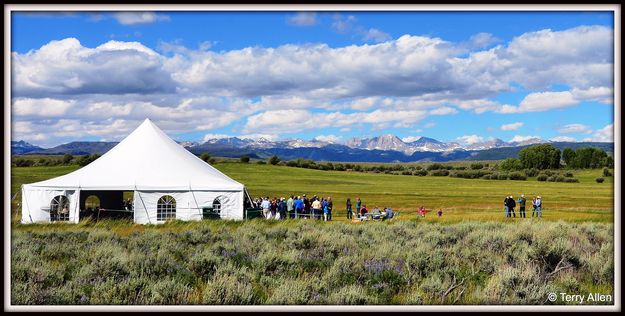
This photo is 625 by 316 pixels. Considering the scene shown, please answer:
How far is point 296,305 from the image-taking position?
7.88 meters

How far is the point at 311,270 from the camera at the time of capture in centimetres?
1023

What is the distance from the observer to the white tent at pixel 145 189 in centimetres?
2305

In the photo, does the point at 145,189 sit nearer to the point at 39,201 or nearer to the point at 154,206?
the point at 154,206

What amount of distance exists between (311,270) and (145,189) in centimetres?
1458

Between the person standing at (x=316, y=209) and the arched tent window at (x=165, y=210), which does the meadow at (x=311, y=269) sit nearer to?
the arched tent window at (x=165, y=210)

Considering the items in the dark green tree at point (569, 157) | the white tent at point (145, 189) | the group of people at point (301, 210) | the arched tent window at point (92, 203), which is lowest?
the arched tent window at point (92, 203)

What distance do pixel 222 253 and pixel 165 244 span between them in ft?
5.72

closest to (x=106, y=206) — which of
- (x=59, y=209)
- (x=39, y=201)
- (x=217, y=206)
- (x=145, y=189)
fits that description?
(x=59, y=209)

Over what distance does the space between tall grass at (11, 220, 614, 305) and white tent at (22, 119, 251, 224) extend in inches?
354

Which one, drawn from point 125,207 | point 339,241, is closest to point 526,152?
point 125,207

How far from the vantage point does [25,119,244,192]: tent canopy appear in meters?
23.4

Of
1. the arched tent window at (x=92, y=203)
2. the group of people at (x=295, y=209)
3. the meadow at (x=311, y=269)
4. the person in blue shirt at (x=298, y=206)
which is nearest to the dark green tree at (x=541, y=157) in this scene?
the arched tent window at (x=92, y=203)

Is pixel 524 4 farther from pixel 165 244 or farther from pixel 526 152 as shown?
pixel 526 152

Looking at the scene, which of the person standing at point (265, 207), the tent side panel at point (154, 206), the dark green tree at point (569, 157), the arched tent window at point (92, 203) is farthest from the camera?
the dark green tree at point (569, 157)
